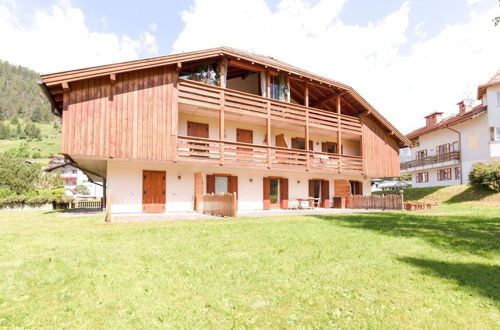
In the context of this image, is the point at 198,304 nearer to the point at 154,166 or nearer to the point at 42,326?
the point at 42,326

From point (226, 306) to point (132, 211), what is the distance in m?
13.3

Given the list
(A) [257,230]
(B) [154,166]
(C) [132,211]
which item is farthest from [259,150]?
(A) [257,230]

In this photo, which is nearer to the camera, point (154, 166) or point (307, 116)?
point (154, 166)

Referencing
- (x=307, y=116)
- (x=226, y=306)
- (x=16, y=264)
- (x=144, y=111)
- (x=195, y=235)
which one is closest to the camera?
(x=226, y=306)

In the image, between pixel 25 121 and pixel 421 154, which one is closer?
pixel 421 154

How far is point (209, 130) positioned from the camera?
60.1 ft

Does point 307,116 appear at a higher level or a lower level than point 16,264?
higher

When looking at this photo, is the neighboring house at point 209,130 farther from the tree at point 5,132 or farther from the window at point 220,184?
the tree at point 5,132

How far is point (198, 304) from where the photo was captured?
11.4 ft

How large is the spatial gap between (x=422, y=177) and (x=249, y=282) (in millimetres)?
40293

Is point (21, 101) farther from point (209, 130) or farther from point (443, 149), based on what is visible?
point (443, 149)

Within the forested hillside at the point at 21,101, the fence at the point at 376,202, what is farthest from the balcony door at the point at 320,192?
the forested hillside at the point at 21,101

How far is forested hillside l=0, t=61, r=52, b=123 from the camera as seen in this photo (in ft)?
540

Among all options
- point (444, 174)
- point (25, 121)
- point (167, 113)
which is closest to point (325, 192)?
point (167, 113)
